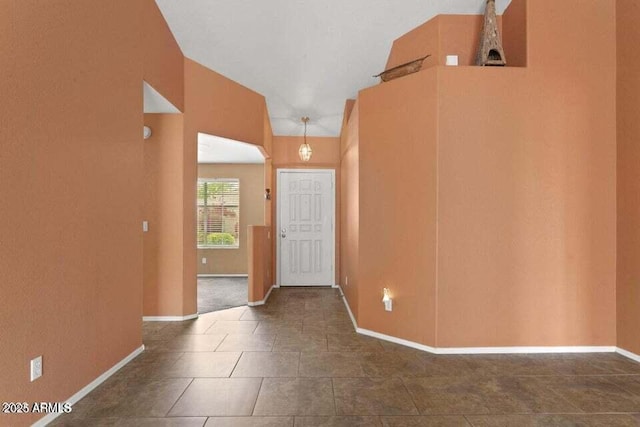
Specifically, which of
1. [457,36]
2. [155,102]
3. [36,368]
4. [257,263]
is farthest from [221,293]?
[457,36]

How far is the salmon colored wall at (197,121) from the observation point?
4.19m

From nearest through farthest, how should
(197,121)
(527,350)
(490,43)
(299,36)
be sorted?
(527,350)
(490,43)
(299,36)
(197,121)

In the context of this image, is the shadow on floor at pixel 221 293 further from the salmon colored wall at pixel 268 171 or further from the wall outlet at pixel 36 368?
the wall outlet at pixel 36 368

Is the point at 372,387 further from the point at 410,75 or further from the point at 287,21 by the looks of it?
the point at 287,21

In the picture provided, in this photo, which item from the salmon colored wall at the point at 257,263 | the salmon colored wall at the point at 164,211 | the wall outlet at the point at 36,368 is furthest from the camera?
the salmon colored wall at the point at 257,263

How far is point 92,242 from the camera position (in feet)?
8.17

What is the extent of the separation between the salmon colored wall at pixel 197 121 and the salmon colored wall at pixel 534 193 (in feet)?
9.49

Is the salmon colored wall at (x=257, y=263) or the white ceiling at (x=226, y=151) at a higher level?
the white ceiling at (x=226, y=151)

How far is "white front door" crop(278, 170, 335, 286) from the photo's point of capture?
6.38 m

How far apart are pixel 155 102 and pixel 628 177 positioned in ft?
15.4

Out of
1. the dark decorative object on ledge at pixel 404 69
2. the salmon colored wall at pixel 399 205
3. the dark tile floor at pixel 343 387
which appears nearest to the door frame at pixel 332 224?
the salmon colored wall at pixel 399 205

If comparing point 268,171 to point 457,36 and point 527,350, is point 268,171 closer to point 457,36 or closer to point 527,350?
point 457,36

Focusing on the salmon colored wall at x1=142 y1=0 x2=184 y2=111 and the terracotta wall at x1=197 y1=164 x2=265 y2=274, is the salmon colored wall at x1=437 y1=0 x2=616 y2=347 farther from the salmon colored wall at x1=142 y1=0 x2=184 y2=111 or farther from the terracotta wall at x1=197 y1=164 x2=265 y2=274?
the terracotta wall at x1=197 y1=164 x2=265 y2=274

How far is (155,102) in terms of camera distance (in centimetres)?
376
